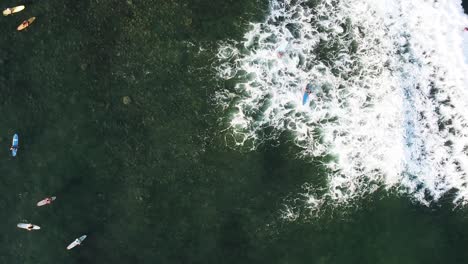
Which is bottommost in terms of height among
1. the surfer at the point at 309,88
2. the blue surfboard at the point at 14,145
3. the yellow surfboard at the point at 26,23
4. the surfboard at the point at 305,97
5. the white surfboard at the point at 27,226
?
the white surfboard at the point at 27,226

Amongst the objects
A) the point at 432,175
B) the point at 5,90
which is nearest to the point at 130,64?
the point at 5,90

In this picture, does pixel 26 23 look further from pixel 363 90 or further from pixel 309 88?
pixel 363 90

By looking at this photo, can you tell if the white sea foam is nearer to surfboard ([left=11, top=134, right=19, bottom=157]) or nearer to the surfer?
the surfer

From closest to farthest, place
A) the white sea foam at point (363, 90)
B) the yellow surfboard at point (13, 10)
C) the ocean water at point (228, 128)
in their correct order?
the yellow surfboard at point (13, 10)
the ocean water at point (228, 128)
the white sea foam at point (363, 90)

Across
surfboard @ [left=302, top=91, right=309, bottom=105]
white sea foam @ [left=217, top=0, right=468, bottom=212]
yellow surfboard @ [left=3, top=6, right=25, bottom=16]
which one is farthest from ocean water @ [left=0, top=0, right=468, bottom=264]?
surfboard @ [left=302, top=91, right=309, bottom=105]

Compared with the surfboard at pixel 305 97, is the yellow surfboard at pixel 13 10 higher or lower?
higher

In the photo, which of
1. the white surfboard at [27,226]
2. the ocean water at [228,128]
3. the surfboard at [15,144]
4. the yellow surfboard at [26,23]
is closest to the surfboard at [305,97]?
the ocean water at [228,128]

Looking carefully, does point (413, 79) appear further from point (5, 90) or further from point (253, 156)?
point (5, 90)

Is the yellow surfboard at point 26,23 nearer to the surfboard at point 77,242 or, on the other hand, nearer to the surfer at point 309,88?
the surfboard at point 77,242
